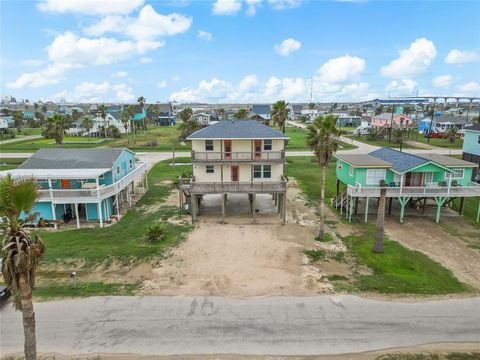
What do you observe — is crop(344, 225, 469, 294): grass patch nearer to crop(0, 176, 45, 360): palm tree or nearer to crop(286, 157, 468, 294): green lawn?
crop(286, 157, 468, 294): green lawn

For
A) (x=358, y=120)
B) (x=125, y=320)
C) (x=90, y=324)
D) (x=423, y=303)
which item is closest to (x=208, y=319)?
(x=125, y=320)

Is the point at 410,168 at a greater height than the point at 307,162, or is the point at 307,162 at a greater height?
the point at 410,168

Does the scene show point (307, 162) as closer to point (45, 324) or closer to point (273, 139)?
point (273, 139)

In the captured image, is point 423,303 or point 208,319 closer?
point 208,319

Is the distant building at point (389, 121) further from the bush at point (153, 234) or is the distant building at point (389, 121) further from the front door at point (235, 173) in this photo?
the bush at point (153, 234)

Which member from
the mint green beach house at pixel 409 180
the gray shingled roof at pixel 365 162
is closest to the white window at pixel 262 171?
the mint green beach house at pixel 409 180

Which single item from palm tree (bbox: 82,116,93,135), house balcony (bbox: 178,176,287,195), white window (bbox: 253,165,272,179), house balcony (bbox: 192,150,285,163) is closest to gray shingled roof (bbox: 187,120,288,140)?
house balcony (bbox: 192,150,285,163)
